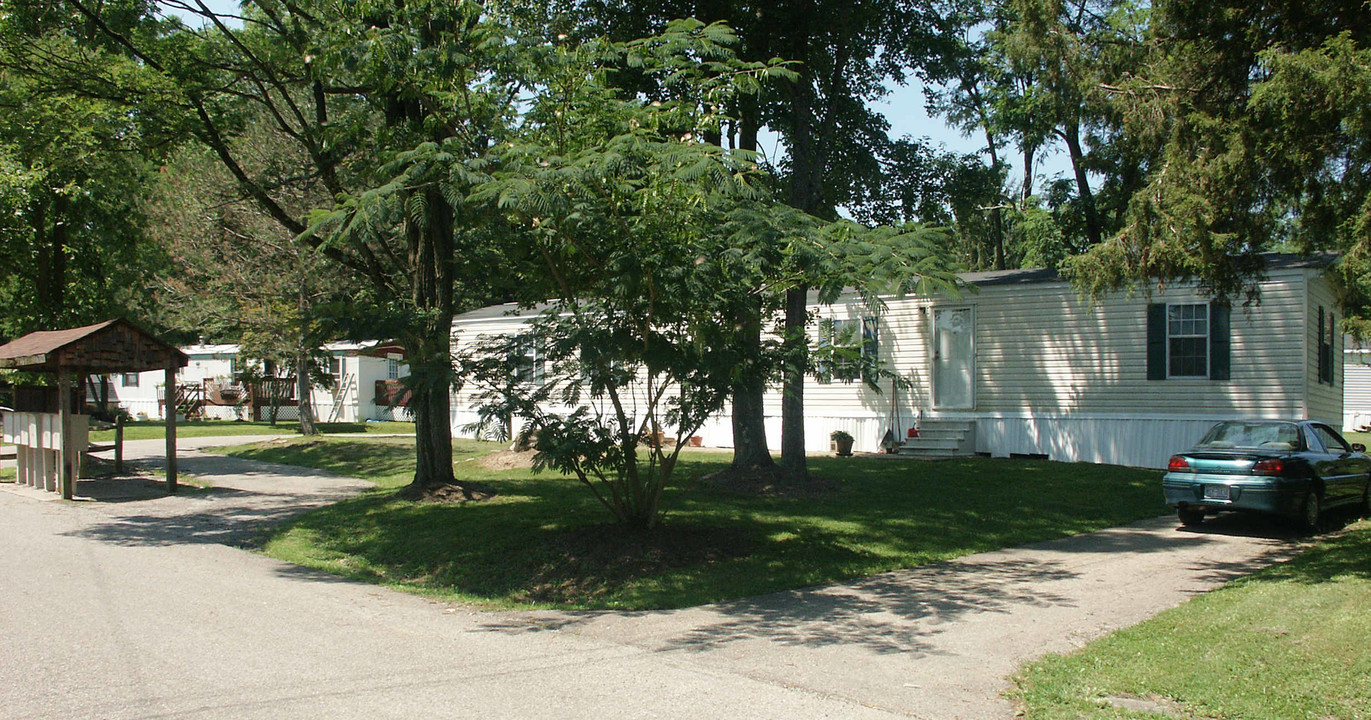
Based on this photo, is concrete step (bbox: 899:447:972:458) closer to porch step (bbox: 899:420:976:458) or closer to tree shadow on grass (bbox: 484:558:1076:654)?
porch step (bbox: 899:420:976:458)

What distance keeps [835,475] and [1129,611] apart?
8.41m

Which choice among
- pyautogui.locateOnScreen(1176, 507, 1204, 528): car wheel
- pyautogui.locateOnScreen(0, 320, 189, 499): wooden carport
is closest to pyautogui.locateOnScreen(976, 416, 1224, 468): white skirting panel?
pyautogui.locateOnScreen(1176, 507, 1204, 528): car wheel

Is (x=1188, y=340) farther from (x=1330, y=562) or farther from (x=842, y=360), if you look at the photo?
(x=842, y=360)

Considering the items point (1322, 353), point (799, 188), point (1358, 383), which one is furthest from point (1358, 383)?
point (799, 188)

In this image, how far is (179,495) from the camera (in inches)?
595

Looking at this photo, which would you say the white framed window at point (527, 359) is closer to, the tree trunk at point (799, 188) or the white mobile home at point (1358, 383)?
the tree trunk at point (799, 188)

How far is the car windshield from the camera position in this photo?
11.8 m

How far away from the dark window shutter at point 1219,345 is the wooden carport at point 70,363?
1786 cm

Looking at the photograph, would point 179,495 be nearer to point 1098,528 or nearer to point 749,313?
point 749,313

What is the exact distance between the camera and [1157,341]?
18062 millimetres

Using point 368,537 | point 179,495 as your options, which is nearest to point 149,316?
point 179,495

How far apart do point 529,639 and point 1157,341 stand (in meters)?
15.2

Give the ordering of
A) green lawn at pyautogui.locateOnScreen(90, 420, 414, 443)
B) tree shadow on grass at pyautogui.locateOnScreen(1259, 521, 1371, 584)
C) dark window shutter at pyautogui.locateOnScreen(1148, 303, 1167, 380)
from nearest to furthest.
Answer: tree shadow on grass at pyautogui.locateOnScreen(1259, 521, 1371, 584)
dark window shutter at pyautogui.locateOnScreen(1148, 303, 1167, 380)
green lawn at pyautogui.locateOnScreen(90, 420, 414, 443)

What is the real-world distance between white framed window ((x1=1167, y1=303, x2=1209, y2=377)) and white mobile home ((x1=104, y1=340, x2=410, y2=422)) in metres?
23.4
